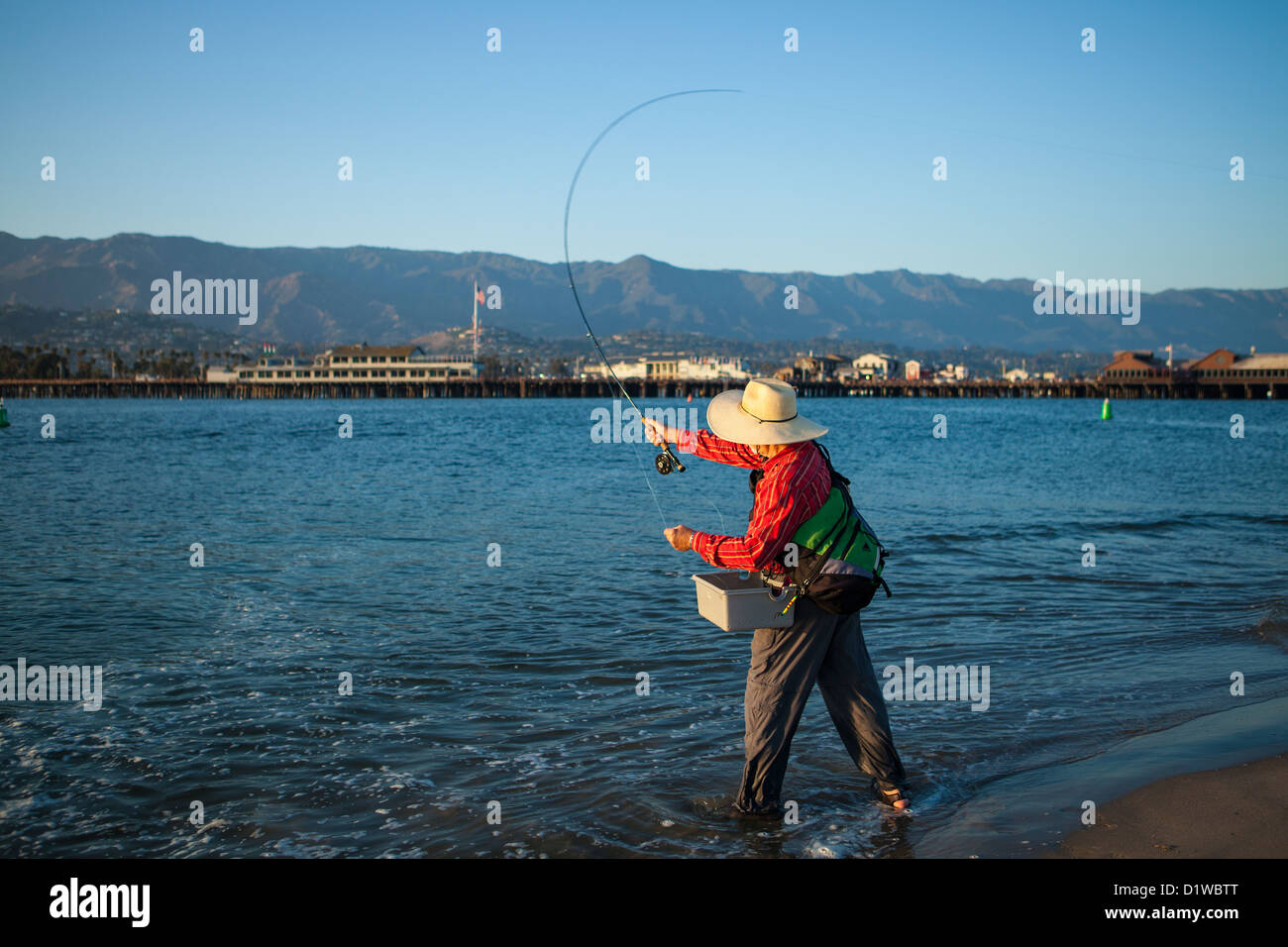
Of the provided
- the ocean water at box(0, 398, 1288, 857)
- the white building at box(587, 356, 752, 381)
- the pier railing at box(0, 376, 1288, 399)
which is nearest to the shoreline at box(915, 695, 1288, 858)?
the ocean water at box(0, 398, 1288, 857)

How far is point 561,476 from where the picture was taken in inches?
1177

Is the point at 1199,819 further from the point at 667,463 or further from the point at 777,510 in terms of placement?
the point at 667,463

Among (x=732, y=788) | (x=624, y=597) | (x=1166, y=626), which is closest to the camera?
(x=732, y=788)

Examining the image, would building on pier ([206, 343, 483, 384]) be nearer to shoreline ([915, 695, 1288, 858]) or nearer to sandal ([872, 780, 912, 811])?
shoreline ([915, 695, 1288, 858])

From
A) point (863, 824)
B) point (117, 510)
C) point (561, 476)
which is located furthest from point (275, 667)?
point (561, 476)

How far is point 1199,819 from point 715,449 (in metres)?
3.14

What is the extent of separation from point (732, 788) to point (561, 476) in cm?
2428

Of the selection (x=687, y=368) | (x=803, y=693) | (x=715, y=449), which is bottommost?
(x=803, y=693)

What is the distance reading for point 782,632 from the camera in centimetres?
507

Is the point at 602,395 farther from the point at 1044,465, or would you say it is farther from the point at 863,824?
the point at 863,824

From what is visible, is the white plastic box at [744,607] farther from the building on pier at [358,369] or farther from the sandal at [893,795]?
the building on pier at [358,369]

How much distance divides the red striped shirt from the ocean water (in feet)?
5.11

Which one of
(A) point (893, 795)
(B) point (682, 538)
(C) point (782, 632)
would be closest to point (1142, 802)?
(A) point (893, 795)

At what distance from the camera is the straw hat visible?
490 centimetres
